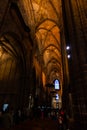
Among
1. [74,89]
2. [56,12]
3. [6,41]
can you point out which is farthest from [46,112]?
[74,89]

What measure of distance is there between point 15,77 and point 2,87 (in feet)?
6.95

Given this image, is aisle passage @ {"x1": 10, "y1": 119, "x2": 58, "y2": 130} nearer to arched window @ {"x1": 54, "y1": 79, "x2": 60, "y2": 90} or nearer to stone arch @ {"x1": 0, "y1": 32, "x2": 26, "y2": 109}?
stone arch @ {"x1": 0, "y1": 32, "x2": 26, "y2": 109}

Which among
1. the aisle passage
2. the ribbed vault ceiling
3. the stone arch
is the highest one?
the ribbed vault ceiling

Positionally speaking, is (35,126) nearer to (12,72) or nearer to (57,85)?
(12,72)

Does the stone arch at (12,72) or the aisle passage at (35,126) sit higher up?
the stone arch at (12,72)

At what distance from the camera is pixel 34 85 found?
21.0 metres

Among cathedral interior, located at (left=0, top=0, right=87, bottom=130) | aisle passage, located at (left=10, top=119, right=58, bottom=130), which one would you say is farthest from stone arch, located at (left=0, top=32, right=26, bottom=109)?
aisle passage, located at (left=10, top=119, right=58, bottom=130)

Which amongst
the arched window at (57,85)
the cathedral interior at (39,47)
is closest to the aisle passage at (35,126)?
the cathedral interior at (39,47)

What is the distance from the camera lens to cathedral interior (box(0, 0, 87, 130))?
4.71m

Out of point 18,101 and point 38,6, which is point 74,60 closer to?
point 18,101

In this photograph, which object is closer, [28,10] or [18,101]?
[18,101]

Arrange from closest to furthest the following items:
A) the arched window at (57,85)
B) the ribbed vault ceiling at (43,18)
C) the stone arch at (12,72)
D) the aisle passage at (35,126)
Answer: the aisle passage at (35,126) < the stone arch at (12,72) < the ribbed vault ceiling at (43,18) < the arched window at (57,85)

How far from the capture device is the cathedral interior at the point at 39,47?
4.71 meters

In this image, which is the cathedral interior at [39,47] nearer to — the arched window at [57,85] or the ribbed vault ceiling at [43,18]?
the ribbed vault ceiling at [43,18]
